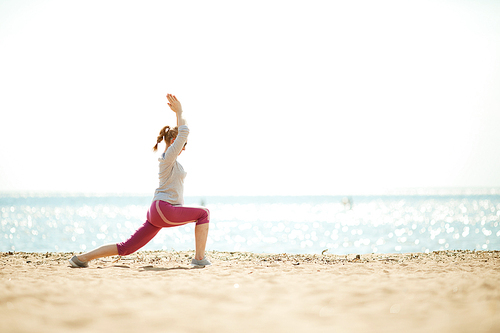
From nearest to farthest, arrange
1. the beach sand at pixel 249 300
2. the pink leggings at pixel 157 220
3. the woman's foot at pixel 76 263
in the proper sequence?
1. the beach sand at pixel 249 300
2. the pink leggings at pixel 157 220
3. the woman's foot at pixel 76 263

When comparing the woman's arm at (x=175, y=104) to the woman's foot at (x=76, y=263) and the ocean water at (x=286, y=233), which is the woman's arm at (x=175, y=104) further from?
the ocean water at (x=286, y=233)

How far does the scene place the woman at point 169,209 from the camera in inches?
228

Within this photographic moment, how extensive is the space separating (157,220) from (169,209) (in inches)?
9.3

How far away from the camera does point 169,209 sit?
5762 mm

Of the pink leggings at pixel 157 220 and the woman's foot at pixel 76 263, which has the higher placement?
the pink leggings at pixel 157 220

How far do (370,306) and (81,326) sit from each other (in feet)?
7.82

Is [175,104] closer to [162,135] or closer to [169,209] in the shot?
[162,135]

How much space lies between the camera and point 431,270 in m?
5.80

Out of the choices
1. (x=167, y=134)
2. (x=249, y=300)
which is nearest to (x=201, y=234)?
(x=167, y=134)

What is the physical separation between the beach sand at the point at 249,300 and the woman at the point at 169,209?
1.02 feet

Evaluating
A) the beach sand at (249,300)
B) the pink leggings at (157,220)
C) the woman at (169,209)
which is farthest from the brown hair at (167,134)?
the beach sand at (249,300)

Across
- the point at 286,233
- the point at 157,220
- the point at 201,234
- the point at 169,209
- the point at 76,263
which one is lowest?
the point at 286,233

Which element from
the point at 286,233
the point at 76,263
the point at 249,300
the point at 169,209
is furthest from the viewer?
the point at 286,233

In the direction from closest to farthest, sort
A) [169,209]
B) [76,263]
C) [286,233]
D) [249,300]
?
[249,300]
[169,209]
[76,263]
[286,233]
